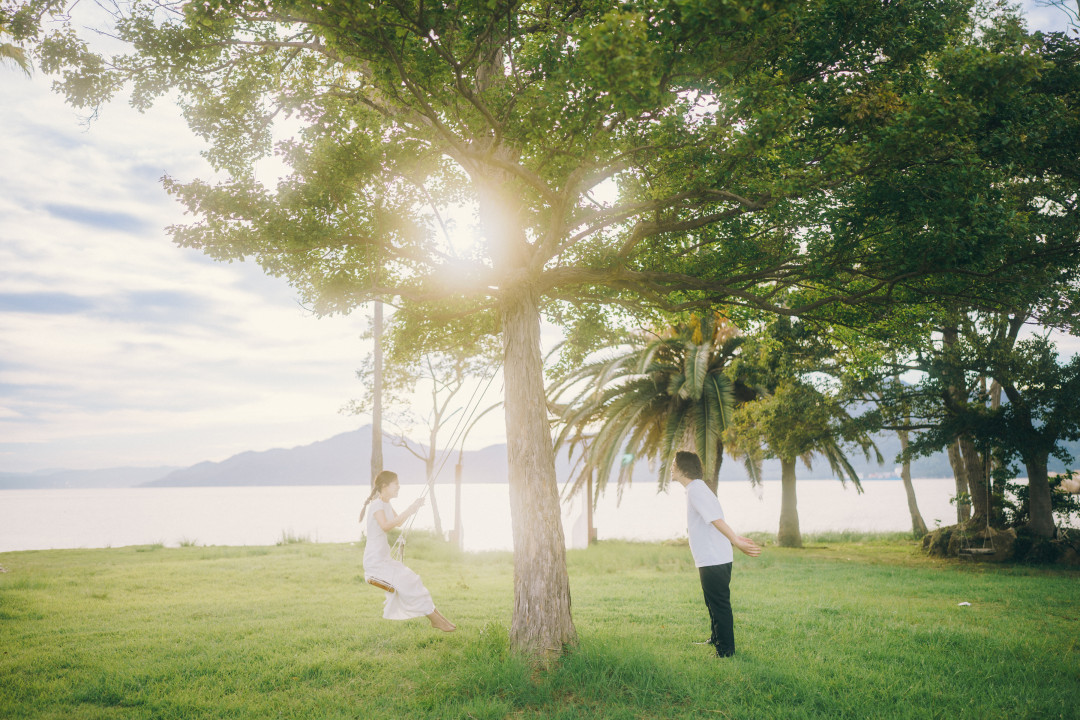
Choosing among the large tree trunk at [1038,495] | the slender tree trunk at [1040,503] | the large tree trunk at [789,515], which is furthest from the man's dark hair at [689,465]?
the large tree trunk at [789,515]

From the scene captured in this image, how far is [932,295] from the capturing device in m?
6.92

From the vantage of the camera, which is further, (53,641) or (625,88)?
(53,641)

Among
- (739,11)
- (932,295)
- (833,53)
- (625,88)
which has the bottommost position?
(932,295)

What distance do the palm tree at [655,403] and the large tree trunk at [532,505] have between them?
387 inches

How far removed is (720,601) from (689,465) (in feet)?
4.57

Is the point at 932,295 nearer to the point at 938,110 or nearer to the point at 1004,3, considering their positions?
the point at 938,110

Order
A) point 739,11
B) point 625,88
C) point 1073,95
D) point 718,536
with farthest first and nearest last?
point 1073,95, point 718,536, point 625,88, point 739,11

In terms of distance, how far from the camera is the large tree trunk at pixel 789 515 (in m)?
18.7

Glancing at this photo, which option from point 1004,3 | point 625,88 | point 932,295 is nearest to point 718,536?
point 932,295

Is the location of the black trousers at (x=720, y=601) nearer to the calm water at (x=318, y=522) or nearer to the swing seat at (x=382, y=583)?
the swing seat at (x=382, y=583)

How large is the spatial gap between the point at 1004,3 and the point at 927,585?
12623mm

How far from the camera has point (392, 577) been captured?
6.84 metres

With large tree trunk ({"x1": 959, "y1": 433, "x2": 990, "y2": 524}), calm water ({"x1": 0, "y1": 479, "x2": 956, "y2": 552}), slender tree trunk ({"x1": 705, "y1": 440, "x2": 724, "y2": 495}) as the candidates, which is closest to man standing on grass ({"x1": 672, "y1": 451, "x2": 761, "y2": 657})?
calm water ({"x1": 0, "y1": 479, "x2": 956, "y2": 552})

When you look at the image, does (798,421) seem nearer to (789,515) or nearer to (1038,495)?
(1038,495)
